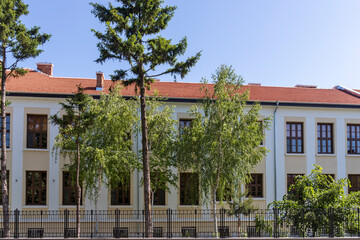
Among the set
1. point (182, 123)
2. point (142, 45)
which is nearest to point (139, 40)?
point (142, 45)

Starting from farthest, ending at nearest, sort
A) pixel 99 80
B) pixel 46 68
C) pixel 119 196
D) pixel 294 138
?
pixel 46 68 → pixel 294 138 → pixel 99 80 → pixel 119 196

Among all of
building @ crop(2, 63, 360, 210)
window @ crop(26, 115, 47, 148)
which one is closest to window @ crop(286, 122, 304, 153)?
building @ crop(2, 63, 360, 210)

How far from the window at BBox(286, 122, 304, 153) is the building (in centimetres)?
6

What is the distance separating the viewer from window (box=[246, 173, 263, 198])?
30406 millimetres

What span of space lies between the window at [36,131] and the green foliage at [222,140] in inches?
346

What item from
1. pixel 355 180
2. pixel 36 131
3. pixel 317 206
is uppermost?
pixel 36 131

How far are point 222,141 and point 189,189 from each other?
481 cm

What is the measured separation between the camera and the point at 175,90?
3203cm

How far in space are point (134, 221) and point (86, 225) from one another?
2734 millimetres

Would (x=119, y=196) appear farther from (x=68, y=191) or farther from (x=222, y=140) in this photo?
(x=222, y=140)

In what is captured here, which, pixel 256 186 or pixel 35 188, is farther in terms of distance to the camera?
pixel 256 186

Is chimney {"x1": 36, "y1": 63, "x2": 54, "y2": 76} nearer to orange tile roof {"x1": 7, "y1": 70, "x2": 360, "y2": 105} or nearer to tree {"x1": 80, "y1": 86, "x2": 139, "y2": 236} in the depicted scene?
orange tile roof {"x1": 7, "y1": 70, "x2": 360, "y2": 105}

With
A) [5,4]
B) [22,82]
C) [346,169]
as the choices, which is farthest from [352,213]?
[22,82]

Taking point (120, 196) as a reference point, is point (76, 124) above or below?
above
